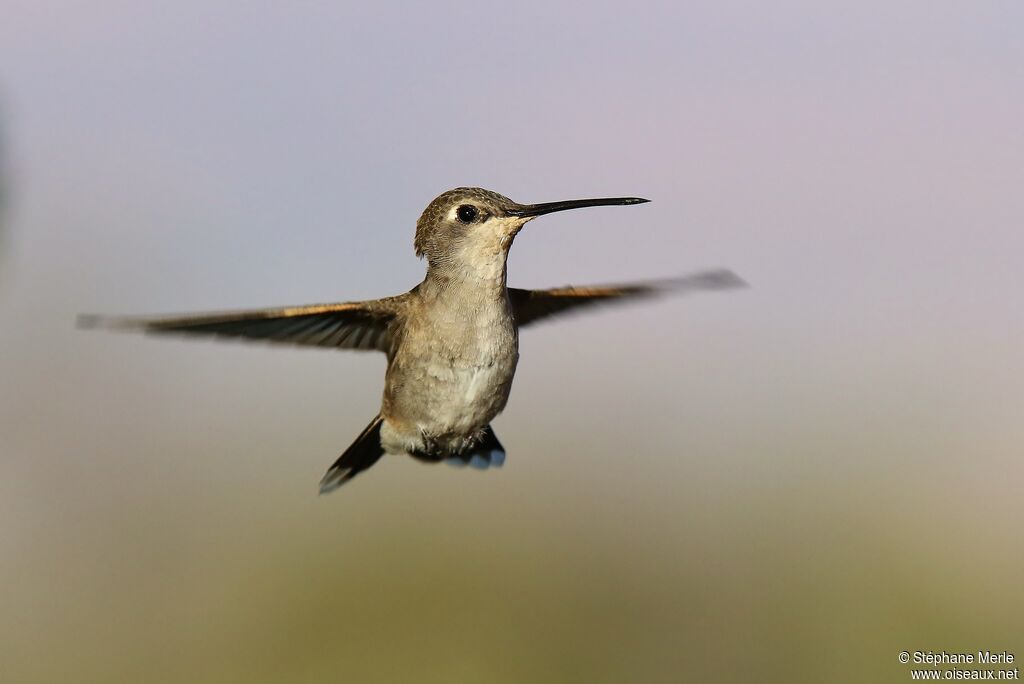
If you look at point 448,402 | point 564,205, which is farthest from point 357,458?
point 564,205

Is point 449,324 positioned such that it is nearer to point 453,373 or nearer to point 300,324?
point 453,373

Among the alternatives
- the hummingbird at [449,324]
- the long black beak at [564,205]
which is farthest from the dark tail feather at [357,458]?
the long black beak at [564,205]

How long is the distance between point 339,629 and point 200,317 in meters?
3.42

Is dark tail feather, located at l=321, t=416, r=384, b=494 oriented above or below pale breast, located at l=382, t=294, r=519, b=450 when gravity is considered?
below

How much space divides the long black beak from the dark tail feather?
33.8 inches

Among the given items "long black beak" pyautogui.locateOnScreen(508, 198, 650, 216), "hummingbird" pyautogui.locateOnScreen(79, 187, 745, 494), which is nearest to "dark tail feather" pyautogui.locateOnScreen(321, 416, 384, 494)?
"hummingbird" pyautogui.locateOnScreen(79, 187, 745, 494)

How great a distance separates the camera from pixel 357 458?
11.0 ft

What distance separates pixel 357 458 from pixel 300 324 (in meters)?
0.82

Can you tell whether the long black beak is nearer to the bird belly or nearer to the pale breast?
the pale breast

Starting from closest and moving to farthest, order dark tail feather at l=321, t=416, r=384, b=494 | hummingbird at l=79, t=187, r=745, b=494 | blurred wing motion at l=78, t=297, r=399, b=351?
1. blurred wing motion at l=78, t=297, r=399, b=351
2. hummingbird at l=79, t=187, r=745, b=494
3. dark tail feather at l=321, t=416, r=384, b=494

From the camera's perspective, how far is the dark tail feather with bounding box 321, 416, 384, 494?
3.19 meters

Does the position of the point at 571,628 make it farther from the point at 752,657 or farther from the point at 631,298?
the point at 631,298

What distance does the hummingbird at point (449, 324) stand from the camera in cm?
262

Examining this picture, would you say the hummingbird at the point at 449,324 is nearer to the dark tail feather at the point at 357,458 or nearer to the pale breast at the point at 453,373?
the pale breast at the point at 453,373
